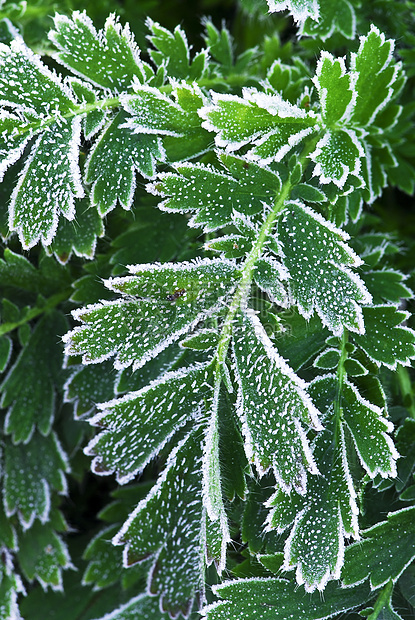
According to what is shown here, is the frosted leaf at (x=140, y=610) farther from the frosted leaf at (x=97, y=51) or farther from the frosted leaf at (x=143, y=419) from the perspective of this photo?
the frosted leaf at (x=97, y=51)

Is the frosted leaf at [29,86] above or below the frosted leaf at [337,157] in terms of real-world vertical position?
above

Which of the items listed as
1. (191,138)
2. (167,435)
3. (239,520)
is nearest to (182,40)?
(191,138)

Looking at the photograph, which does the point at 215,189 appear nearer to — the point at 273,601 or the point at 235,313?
the point at 235,313

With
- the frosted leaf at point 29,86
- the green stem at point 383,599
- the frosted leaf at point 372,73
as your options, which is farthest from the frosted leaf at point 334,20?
the green stem at point 383,599

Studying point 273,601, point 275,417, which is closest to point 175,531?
point 273,601

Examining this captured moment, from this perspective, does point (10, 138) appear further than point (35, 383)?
No

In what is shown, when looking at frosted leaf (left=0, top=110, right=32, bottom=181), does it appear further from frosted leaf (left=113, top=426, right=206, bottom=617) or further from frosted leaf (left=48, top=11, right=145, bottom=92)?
frosted leaf (left=113, top=426, right=206, bottom=617)
